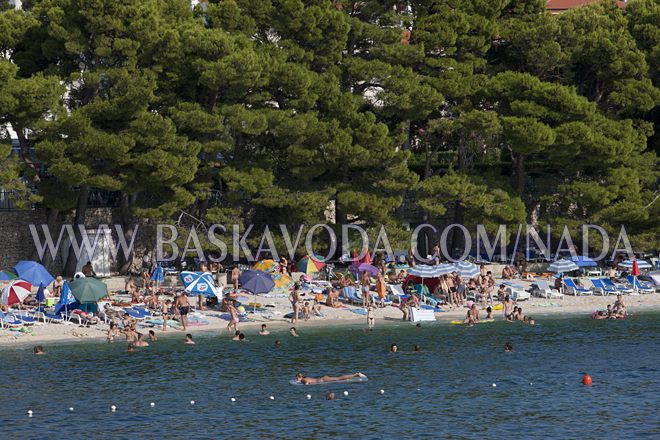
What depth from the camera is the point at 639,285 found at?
52.6 m

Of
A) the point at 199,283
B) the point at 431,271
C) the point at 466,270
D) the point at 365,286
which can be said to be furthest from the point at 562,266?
the point at 199,283

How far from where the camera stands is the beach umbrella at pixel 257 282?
44625 mm

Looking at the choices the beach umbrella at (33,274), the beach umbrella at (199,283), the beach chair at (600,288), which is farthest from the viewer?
the beach chair at (600,288)

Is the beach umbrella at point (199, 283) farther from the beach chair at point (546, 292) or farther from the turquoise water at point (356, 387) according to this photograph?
the beach chair at point (546, 292)

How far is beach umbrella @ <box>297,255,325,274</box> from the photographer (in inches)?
1989

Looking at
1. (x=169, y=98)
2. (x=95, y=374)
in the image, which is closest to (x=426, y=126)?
(x=169, y=98)

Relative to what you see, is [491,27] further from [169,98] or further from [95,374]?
[95,374]

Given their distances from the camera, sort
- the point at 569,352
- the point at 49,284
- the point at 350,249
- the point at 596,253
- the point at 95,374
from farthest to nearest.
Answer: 1. the point at 596,253
2. the point at 350,249
3. the point at 49,284
4. the point at 569,352
5. the point at 95,374

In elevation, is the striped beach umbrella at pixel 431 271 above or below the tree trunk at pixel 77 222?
below

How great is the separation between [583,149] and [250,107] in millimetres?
16094

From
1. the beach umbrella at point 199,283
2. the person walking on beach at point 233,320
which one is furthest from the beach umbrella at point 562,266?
the beach umbrella at point 199,283

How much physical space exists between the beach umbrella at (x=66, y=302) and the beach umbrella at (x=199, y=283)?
406 cm

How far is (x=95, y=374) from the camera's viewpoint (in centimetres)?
3625

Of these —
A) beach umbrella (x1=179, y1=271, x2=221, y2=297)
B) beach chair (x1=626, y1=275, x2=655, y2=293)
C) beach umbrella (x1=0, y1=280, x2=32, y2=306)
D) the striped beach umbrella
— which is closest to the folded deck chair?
beach chair (x1=626, y1=275, x2=655, y2=293)
